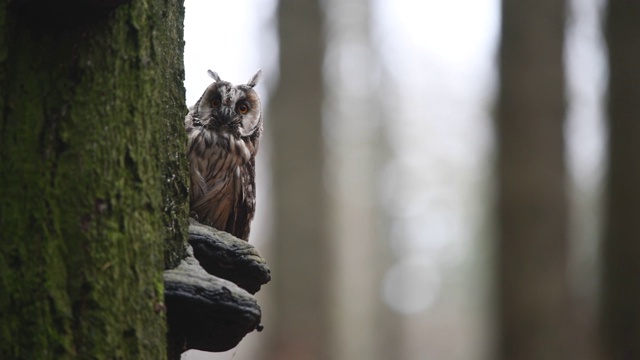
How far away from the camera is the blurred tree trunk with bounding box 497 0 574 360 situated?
6391 millimetres

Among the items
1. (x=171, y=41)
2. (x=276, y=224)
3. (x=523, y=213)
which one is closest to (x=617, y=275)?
(x=523, y=213)

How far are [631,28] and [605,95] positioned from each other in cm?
56

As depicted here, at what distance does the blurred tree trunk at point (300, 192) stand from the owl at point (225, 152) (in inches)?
172

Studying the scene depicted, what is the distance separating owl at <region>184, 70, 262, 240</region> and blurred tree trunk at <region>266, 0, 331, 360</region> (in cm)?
438

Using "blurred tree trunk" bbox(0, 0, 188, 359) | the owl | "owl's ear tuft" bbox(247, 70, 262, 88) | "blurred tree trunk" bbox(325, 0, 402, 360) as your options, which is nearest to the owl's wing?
A: the owl

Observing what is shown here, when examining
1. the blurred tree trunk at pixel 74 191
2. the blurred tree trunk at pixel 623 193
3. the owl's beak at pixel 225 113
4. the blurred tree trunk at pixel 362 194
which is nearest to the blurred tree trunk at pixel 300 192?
the blurred tree trunk at pixel 623 193

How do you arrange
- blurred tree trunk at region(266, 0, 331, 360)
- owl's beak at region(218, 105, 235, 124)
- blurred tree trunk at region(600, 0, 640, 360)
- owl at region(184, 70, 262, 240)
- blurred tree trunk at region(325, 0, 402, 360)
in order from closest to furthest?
owl at region(184, 70, 262, 240) → owl's beak at region(218, 105, 235, 124) → blurred tree trunk at region(600, 0, 640, 360) → blurred tree trunk at region(266, 0, 331, 360) → blurred tree trunk at region(325, 0, 402, 360)

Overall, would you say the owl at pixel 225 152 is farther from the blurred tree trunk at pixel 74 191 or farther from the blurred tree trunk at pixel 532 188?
the blurred tree trunk at pixel 532 188

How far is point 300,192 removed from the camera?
8.21 m

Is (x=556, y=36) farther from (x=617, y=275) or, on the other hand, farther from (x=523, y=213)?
(x=617, y=275)

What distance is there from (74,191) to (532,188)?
208 inches

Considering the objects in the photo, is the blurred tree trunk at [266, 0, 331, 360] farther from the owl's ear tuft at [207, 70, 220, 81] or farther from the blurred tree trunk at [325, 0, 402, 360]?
the blurred tree trunk at [325, 0, 402, 360]

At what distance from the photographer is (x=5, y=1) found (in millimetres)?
1658

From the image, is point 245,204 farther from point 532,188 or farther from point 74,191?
point 532,188
